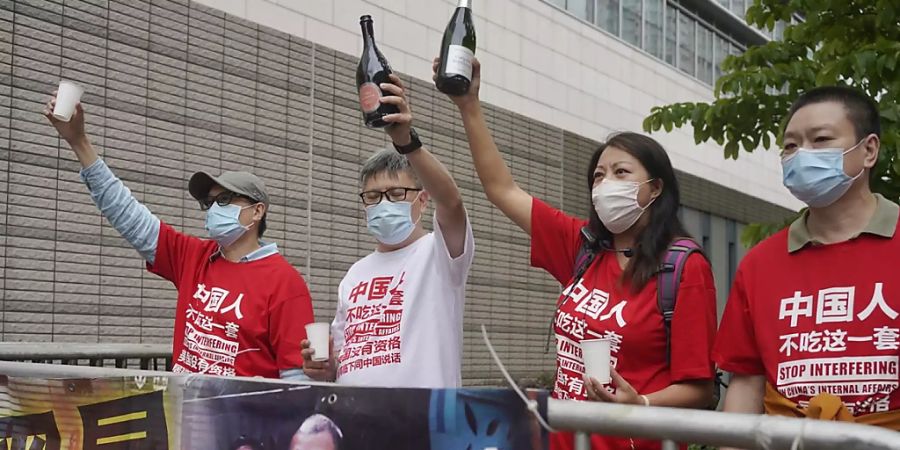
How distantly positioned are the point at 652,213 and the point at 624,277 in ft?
1.00

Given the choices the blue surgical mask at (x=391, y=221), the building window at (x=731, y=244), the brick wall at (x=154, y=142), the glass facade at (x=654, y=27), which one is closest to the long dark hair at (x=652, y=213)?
the blue surgical mask at (x=391, y=221)

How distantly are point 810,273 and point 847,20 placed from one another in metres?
4.13

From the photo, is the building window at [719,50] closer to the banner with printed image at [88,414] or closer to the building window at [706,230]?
the building window at [706,230]

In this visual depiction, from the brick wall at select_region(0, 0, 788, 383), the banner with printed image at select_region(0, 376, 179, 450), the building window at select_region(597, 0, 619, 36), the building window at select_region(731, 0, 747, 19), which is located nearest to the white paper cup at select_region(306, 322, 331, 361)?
the banner with printed image at select_region(0, 376, 179, 450)

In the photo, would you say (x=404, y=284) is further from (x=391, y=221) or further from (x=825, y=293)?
(x=825, y=293)

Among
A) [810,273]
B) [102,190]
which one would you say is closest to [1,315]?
[102,190]

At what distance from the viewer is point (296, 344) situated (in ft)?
12.8

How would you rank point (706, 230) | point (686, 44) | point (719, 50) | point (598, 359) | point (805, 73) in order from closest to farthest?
point (598, 359)
point (805, 73)
point (686, 44)
point (706, 230)
point (719, 50)

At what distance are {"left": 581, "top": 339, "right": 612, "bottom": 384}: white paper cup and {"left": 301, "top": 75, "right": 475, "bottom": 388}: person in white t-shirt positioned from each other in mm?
986

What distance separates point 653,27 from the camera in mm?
15406

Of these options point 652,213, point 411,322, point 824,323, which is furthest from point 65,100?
point 824,323

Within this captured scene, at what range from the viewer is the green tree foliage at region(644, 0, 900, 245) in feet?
18.0

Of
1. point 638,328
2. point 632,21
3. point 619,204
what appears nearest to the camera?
point 638,328

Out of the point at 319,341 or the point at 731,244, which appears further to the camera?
the point at 731,244
